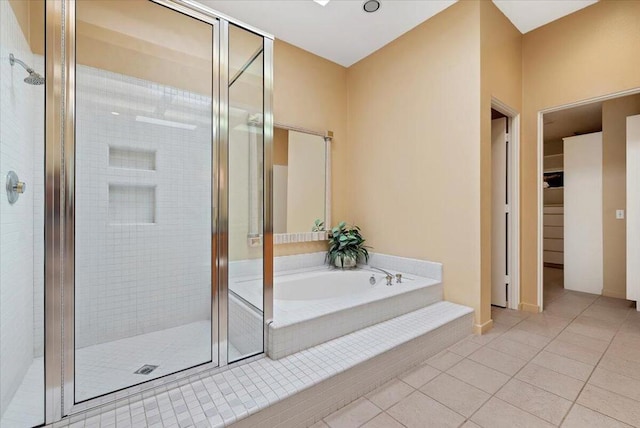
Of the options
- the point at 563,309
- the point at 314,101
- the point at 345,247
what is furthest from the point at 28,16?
the point at 563,309

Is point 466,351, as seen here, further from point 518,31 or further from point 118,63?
point 118,63

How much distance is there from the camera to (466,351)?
211 centimetres

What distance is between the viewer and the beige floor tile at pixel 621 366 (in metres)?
1.79

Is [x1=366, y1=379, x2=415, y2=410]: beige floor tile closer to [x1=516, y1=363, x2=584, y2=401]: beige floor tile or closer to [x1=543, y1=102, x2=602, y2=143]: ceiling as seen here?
[x1=516, y1=363, x2=584, y2=401]: beige floor tile

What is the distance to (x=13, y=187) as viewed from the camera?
4.79ft

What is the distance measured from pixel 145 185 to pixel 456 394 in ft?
8.40

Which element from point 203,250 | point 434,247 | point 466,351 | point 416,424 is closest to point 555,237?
point 434,247

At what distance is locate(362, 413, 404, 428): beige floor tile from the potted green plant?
1.74 metres

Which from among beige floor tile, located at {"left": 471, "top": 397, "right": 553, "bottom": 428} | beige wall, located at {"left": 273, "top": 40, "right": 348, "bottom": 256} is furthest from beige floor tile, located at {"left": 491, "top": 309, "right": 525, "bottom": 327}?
beige wall, located at {"left": 273, "top": 40, "right": 348, "bottom": 256}

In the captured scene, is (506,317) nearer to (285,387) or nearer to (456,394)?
(456,394)

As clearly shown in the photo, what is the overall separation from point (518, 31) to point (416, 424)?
3.55 meters

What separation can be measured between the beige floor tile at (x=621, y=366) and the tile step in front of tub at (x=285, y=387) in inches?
42.1

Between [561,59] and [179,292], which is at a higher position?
[561,59]

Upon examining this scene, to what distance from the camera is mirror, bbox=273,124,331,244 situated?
9.64ft
